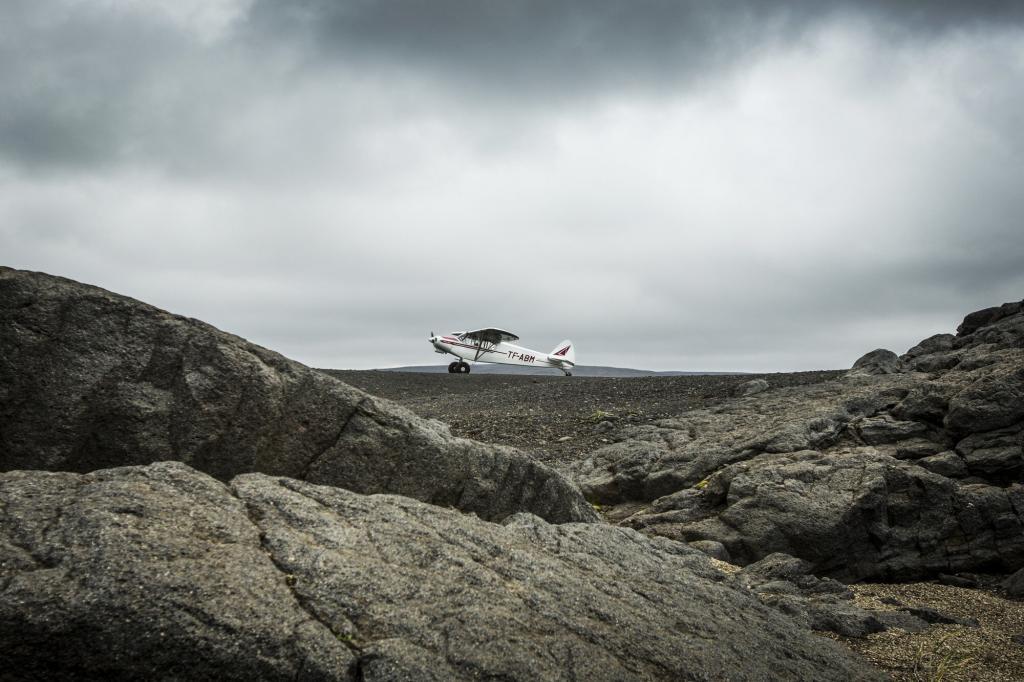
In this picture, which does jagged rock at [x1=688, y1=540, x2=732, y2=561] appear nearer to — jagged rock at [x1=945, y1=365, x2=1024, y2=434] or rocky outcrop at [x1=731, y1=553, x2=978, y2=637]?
rocky outcrop at [x1=731, y1=553, x2=978, y2=637]

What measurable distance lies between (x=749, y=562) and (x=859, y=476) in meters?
2.68

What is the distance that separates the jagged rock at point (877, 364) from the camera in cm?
2472

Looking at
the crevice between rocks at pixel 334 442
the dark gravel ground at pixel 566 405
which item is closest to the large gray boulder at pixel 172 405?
the crevice between rocks at pixel 334 442

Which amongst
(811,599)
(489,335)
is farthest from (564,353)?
(811,599)

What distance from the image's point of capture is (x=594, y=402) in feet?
90.7

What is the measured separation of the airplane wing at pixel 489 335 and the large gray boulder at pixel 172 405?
42854 mm

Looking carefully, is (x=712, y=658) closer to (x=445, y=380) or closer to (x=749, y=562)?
(x=749, y=562)

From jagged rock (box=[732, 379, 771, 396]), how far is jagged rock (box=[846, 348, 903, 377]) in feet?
9.99

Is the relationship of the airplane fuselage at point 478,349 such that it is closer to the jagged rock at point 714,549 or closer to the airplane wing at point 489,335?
the airplane wing at point 489,335

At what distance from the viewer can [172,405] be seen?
6.32 m

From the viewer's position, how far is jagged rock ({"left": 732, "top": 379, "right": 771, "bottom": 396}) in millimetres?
25344

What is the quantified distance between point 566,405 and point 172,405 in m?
21.8

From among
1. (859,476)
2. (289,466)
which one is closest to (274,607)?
(289,466)

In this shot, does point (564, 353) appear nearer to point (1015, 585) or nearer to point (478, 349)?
A: point (478, 349)
